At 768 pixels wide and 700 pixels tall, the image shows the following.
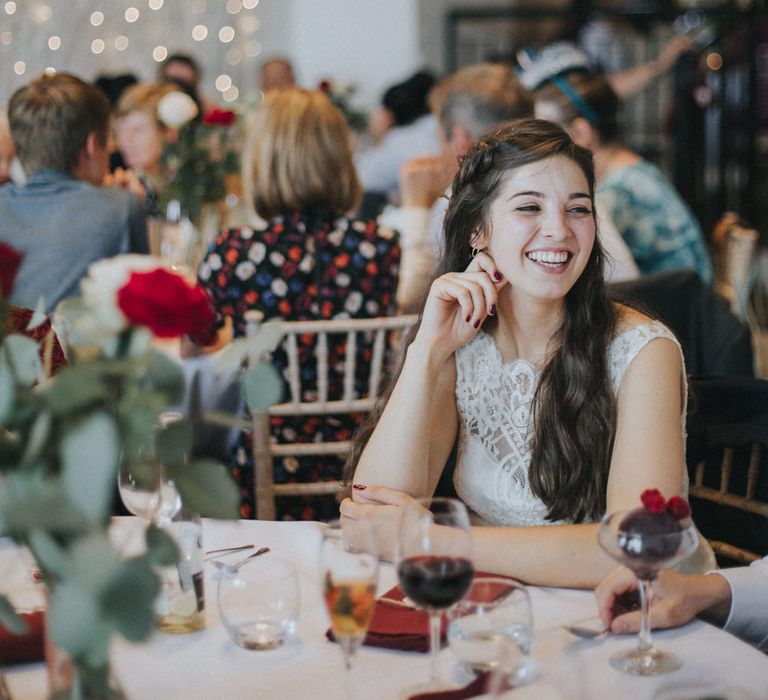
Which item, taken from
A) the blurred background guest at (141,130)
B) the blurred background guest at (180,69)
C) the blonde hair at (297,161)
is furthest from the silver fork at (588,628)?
the blurred background guest at (180,69)

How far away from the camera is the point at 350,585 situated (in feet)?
3.39

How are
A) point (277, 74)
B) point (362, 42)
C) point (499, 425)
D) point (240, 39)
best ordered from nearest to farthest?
point (499, 425) < point (277, 74) < point (362, 42) < point (240, 39)

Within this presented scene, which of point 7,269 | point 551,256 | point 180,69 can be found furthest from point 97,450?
point 180,69

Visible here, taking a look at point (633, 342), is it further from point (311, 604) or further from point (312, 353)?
point (312, 353)

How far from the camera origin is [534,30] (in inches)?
333

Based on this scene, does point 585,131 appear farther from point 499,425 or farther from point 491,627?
point 491,627

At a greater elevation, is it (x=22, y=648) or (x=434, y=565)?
(x=434, y=565)

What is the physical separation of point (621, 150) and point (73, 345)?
327cm

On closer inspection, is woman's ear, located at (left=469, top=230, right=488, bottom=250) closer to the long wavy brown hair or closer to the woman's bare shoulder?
the long wavy brown hair

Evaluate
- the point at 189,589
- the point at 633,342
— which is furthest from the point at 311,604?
the point at 633,342

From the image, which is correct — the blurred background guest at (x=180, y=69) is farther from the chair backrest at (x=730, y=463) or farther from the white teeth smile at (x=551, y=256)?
the chair backrest at (x=730, y=463)

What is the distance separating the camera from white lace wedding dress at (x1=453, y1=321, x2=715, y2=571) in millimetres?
1764

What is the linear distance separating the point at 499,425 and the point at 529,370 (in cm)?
12

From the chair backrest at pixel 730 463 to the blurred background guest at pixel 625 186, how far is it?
73.0 inches
